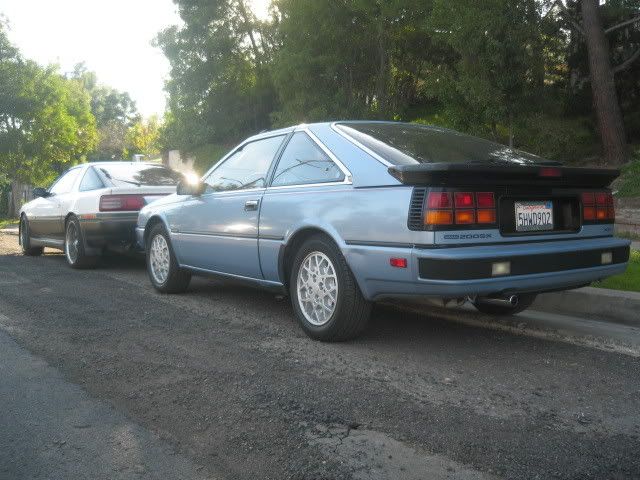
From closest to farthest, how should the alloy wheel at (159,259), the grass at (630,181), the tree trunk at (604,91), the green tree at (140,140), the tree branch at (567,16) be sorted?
the alloy wheel at (159,259) < the grass at (630,181) < the tree trunk at (604,91) < the tree branch at (567,16) < the green tree at (140,140)

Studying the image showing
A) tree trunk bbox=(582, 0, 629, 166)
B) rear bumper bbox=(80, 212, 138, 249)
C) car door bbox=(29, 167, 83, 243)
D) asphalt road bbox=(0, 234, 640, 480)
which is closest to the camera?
asphalt road bbox=(0, 234, 640, 480)

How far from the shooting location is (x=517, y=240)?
169 inches

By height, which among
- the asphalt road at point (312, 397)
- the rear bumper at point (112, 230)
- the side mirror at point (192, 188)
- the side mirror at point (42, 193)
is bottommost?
the asphalt road at point (312, 397)

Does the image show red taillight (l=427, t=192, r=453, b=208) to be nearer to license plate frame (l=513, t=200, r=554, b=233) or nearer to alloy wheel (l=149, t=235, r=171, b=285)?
license plate frame (l=513, t=200, r=554, b=233)

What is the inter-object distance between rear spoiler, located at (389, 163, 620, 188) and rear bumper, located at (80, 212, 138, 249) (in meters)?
5.62

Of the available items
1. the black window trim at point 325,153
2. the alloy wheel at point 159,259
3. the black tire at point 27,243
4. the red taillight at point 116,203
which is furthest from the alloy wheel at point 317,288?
the black tire at point 27,243

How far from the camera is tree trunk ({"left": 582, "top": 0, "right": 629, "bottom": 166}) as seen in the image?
15.2 meters

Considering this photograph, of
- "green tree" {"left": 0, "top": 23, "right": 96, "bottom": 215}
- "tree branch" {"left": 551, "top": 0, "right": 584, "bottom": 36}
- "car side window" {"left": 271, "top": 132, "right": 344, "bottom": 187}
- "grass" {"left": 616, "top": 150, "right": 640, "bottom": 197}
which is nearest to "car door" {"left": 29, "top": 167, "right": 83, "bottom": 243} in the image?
"car side window" {"left": 271, "top": 132, "right": 344, "bottom": 187}

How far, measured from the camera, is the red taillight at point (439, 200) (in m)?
4.05

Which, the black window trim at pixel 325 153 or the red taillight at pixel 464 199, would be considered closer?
the red taillight at pixel 464 199

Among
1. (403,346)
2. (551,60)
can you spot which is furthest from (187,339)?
(551,60)

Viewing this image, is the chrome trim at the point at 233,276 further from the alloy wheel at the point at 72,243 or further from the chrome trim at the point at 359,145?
the alloy wheel at the point at 72,243

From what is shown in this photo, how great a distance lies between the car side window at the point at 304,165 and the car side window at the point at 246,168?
0.21m

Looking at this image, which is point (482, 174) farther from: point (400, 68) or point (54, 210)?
point (400, 68)
